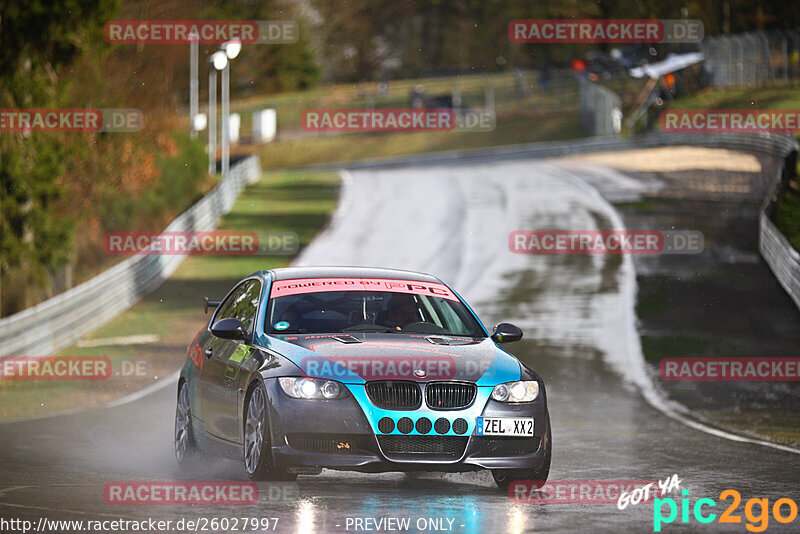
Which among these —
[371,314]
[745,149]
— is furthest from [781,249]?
[745,149]

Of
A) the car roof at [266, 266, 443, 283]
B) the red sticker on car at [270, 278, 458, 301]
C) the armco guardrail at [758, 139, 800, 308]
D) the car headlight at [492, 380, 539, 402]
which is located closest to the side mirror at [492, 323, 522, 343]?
the red sticker on car at [270, 278, 458, 301]

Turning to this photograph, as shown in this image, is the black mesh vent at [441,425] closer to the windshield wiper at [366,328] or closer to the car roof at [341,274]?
the windshield wiper at [366,328]

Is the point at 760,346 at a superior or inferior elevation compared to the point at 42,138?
inferior

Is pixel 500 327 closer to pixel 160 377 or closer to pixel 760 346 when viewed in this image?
pixel 160 377

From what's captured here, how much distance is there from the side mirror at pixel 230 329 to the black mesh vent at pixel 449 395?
164 centimetres

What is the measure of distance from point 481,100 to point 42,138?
52721mm

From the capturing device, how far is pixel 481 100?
8838 cm

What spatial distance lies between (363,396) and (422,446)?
462mm

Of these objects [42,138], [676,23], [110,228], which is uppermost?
[676,23]

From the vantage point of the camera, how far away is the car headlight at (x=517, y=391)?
9297 millimetres

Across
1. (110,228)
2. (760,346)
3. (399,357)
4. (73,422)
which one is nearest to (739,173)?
(110,228)

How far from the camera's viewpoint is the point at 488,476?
10.7m

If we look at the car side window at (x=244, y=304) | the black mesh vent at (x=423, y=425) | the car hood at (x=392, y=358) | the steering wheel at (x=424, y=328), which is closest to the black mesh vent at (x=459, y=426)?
the black mesh vent at (x=423, y=425)

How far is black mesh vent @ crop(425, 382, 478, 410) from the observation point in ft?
29.9
